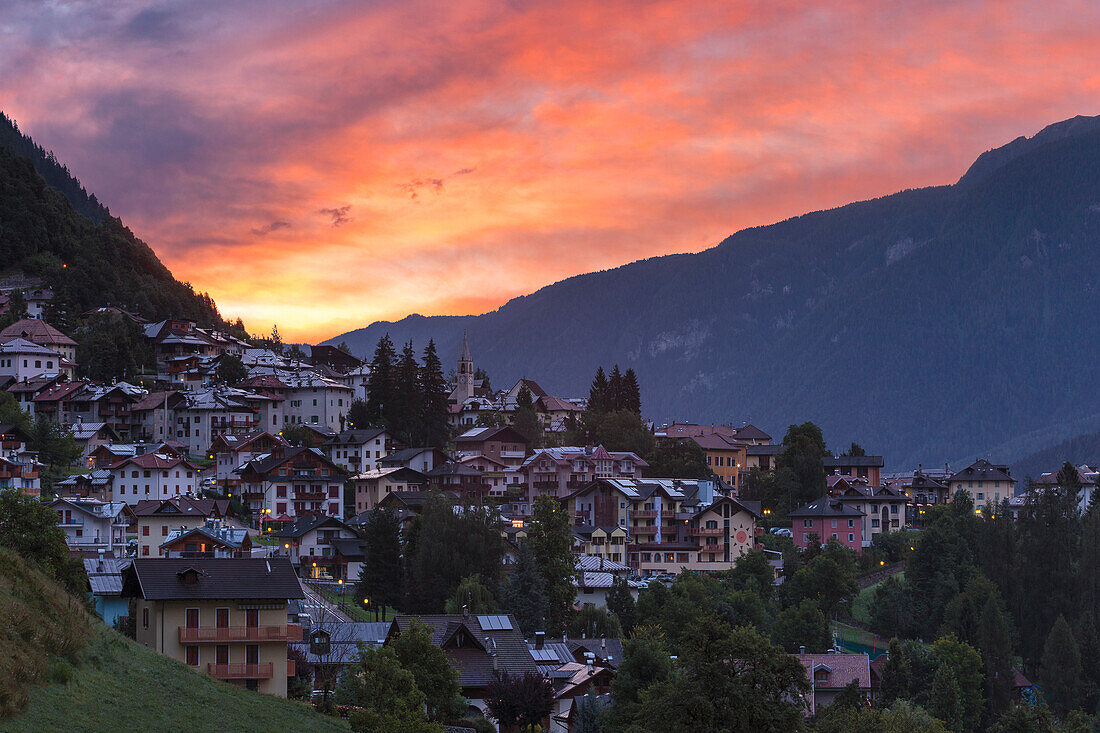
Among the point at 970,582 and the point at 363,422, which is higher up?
the point at 363,422

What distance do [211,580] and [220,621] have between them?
142 centimetres

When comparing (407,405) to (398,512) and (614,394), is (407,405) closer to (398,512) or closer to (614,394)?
(398,512)

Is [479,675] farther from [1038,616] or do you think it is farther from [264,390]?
[264,390]

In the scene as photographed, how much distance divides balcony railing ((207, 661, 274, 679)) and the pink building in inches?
2857

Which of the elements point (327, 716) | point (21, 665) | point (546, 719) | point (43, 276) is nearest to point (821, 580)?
point (546, 719)

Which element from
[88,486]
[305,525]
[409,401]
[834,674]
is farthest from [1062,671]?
[88,486]

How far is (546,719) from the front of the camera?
54.1m

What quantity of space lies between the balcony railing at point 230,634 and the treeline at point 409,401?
229ft

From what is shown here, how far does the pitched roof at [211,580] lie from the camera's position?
43866 millimetres

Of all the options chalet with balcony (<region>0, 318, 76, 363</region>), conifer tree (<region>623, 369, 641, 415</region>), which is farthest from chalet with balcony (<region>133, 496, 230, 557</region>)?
conifer tree (<region>623, 369, 641, 415</region>)

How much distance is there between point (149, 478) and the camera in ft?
310

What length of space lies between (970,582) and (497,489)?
3941cm

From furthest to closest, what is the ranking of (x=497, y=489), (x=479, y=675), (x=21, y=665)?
1. (x=497, y=489)
2. (x=479, y=675)
3. (x=21, y=665)

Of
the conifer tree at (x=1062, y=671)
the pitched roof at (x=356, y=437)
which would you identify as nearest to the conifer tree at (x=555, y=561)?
the pitched roof at (x=356, y=437)
